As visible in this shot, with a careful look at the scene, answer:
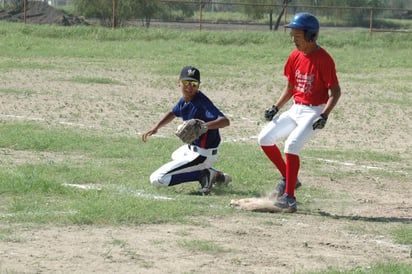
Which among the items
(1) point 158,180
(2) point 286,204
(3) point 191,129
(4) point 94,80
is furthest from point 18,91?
(2) point 286,204

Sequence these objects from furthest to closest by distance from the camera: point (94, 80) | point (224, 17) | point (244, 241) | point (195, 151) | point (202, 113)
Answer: point (224, 17)
point (94, 80)
point (195, 151)
point (202, 113)
point (244, 241)

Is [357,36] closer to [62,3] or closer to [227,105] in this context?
[227,105]

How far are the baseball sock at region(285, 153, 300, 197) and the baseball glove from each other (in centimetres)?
102

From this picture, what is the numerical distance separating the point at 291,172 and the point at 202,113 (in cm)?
132

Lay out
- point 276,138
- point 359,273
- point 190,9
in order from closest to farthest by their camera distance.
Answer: point 359,273
point 276,138
point 190,9

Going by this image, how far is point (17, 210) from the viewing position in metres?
8.64

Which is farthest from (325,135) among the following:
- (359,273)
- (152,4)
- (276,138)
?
(152,4)

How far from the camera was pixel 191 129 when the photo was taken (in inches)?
382

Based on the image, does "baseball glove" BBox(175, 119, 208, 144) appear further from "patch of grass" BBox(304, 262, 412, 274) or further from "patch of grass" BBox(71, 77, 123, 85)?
"patch of grass" BBox(71, 77, 123, 85)

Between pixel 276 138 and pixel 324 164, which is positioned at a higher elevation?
pixel 276 138

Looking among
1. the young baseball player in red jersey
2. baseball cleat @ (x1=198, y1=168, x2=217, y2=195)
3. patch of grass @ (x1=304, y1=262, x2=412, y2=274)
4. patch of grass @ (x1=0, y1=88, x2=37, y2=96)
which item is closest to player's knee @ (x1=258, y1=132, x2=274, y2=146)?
the young baseball player in red jersey

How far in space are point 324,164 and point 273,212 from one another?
3180mm

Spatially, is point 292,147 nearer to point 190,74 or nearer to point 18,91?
point 190,74

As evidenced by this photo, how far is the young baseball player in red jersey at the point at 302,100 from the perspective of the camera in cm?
919
